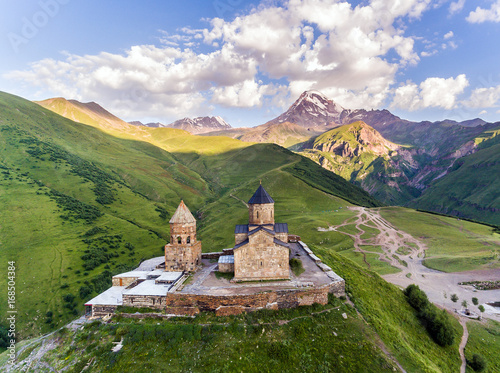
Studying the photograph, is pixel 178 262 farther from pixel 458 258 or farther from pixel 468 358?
pixel 458 258

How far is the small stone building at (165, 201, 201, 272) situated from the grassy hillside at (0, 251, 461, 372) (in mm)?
8110

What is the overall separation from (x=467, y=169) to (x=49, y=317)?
238278mm

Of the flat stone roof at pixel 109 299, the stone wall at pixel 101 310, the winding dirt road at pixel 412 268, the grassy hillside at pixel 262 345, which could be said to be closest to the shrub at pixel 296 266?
the grassy hillside at pixel 262 345

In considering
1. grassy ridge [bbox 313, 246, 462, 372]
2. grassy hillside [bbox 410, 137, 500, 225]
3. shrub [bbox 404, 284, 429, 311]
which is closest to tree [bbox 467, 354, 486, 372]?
grassy ridge [bbox 313, 246, 462, 372]

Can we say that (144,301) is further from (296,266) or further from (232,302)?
(296,266)

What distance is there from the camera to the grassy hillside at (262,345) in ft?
59.4

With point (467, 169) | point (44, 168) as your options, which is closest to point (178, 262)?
point (44, 168)

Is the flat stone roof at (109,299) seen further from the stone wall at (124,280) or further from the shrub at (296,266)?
the shrub at (296,266)

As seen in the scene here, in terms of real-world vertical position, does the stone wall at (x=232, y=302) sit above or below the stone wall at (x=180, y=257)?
below

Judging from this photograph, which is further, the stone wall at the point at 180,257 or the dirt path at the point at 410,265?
the dirt path at the point at 410,265

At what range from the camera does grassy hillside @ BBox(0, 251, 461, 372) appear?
18.1 metres

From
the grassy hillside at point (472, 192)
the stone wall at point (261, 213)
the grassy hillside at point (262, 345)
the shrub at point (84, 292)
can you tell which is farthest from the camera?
the grassy hillside at point (472, 192)

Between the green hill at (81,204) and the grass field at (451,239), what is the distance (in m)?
32.0

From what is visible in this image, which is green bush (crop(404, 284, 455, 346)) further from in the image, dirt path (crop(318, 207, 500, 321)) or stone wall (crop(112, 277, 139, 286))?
stone wall (crop(112, 277, 139, 286))
